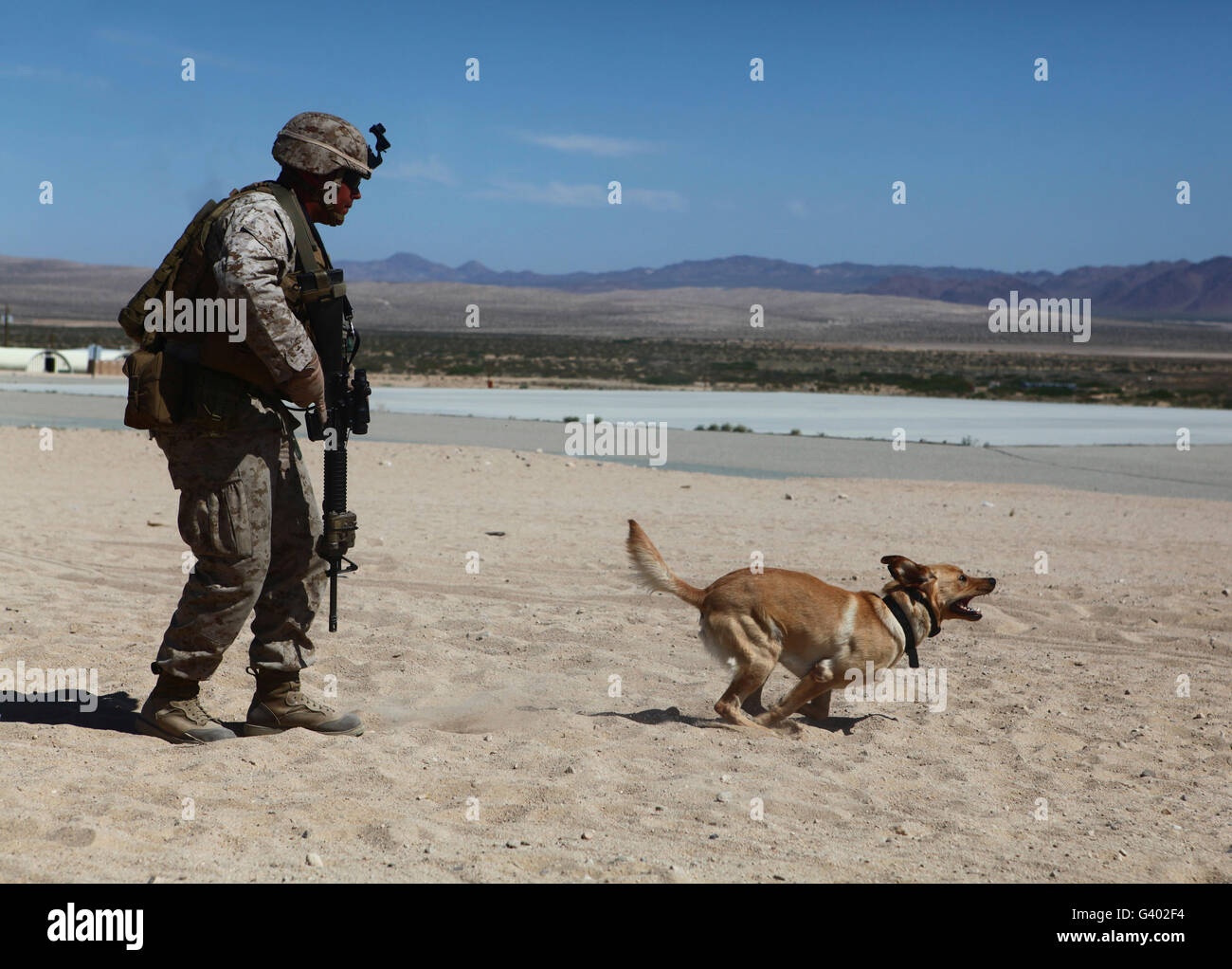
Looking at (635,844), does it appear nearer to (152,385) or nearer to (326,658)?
(152,385)

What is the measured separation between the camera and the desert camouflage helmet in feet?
15.7

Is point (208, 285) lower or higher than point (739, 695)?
higher

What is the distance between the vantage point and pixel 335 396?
193 inches

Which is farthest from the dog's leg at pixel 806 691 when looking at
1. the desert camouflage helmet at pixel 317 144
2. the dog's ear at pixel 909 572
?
the desert camouflage helmet at pixel 317 144

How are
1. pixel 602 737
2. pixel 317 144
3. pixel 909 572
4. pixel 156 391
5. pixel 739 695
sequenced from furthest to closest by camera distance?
pixel 909 572 < pixel 739 695 < pixel 602 737 < pixel 317 144 < pixel 156 391

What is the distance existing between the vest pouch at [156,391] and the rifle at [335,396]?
0.48m

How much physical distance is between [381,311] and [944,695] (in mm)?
173398

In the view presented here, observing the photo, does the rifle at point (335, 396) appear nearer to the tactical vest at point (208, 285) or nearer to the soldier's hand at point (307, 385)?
the tactical vest at point (208, 285)

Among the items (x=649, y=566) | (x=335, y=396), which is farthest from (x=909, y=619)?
(x=335, y=396)

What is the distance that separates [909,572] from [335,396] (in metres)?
2.67

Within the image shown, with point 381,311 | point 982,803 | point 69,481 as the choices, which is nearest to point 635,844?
point 982,803

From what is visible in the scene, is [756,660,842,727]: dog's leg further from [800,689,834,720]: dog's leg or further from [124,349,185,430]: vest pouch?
[124,349,185,430]: vest pouch

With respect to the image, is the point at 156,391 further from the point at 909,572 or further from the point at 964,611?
the point at 964,611
